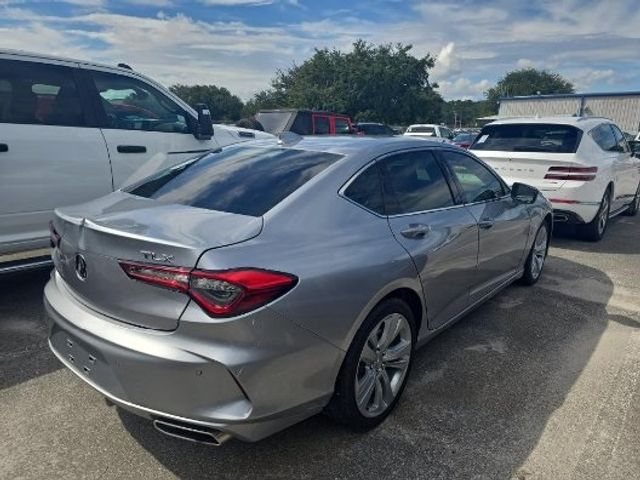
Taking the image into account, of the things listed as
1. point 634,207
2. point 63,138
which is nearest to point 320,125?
point 634,207

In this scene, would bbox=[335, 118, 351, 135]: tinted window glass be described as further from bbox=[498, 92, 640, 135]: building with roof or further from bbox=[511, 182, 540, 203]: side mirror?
bbox=[498, 92, 640, 135]: building with roof

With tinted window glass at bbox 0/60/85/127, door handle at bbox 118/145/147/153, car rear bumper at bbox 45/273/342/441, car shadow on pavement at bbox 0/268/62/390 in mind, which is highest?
tinted window glass at bbox 0/60/85/127

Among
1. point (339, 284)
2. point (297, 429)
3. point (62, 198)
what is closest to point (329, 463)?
point (297, 429)

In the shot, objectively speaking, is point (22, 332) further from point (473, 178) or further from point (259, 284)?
point (473, 178)

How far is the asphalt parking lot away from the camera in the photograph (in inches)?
97.5

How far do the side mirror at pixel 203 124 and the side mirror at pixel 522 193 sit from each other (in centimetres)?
312

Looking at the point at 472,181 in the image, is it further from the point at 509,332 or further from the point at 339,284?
the point at 339,284

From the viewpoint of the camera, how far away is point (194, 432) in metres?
2.12

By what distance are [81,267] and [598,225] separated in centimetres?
685

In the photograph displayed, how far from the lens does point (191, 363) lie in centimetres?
203

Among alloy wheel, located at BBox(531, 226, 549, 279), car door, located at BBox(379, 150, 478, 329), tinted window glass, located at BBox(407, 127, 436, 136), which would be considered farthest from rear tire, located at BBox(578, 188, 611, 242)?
tinted window glass, located at BBox(407, 127, 436, 136)

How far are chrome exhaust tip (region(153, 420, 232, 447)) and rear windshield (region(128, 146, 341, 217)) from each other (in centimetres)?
96

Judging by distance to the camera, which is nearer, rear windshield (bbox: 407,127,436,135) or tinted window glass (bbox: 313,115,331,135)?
tinted window glass (bbox: 313,115,331,135)

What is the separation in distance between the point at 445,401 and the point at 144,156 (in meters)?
3.54
